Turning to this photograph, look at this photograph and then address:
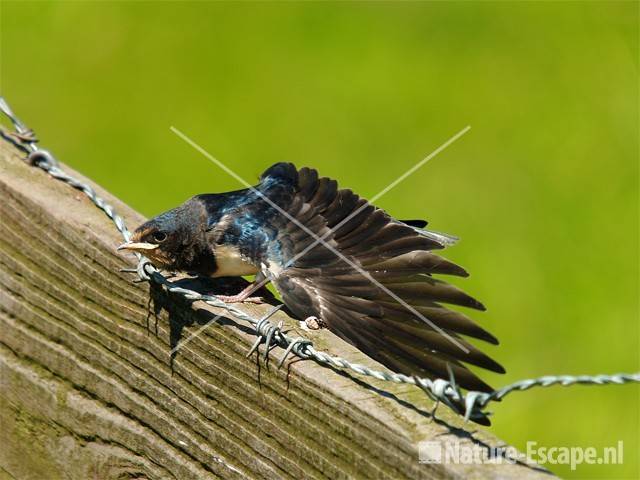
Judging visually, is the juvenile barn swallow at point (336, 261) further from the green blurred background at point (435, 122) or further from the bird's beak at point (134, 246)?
the green blurred background at point (435, 122)

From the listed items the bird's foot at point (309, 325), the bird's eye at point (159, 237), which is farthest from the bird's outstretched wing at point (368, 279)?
the bird's eye at point (159, 237)

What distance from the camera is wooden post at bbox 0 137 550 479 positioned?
194 centimetres

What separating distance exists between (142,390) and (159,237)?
104cm

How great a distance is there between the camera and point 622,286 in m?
6.71

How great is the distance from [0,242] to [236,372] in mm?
733

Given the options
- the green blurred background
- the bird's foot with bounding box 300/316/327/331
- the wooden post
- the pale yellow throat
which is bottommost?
the wooden post

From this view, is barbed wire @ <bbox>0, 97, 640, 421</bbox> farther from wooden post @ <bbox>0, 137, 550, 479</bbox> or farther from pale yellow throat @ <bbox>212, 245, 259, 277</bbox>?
pale yellow throat @ <bbox>212, 245, 259, 277</bbox>

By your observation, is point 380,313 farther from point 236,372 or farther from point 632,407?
point 632,407

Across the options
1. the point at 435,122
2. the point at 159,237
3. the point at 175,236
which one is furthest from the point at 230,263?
the point at 435,122

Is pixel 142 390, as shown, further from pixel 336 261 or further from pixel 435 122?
pixel 435 122

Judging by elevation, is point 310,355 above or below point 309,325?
below

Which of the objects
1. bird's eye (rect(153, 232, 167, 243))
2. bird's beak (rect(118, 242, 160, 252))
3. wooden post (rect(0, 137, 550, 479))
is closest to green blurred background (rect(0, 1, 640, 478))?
bird's eye (rect(153, 232, 167, 243))

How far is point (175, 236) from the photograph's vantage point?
3596 millimetres

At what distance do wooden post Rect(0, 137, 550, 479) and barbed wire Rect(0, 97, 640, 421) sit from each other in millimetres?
19
